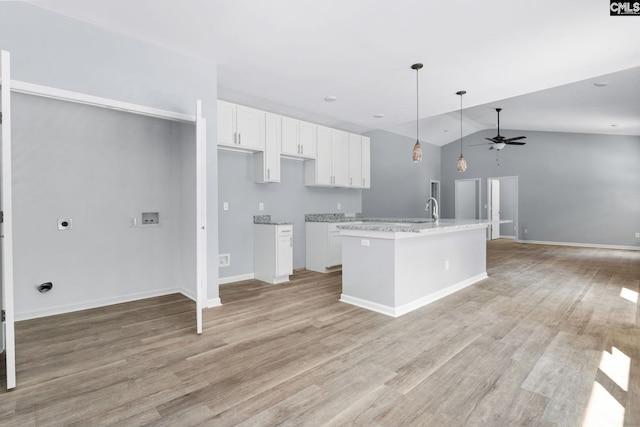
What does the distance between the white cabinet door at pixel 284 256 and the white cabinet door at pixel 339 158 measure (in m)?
1.70

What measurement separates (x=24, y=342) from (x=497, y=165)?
1141 centimetres

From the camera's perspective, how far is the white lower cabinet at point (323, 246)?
214 inches

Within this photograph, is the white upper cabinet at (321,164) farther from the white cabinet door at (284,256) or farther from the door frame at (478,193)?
the door frame at (478,193)

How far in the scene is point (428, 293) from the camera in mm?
3807

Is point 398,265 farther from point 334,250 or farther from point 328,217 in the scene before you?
point 328,217

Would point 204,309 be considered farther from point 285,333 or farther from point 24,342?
point 24,342

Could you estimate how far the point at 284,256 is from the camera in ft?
15.6

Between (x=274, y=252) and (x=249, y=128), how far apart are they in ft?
6.00

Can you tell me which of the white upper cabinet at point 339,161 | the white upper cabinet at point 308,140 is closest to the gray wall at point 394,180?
the white upper cabinet at point 339,161

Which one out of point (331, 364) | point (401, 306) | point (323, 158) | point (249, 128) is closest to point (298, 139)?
point (323, 158)

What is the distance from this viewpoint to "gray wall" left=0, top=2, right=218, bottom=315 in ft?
8.44

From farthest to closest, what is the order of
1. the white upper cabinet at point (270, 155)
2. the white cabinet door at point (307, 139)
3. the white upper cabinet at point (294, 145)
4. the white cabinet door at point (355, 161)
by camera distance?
the white cabinet door at point (355, 161)
the white cabinet door at point (307, 139)
the white upper cabinet at point (270, 155)
the white upper cabinet at point (294, 145)

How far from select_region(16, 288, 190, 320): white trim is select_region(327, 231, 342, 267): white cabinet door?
229cm

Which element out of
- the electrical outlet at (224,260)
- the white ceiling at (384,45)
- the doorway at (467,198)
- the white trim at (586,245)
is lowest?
the white trim at (586,245)
